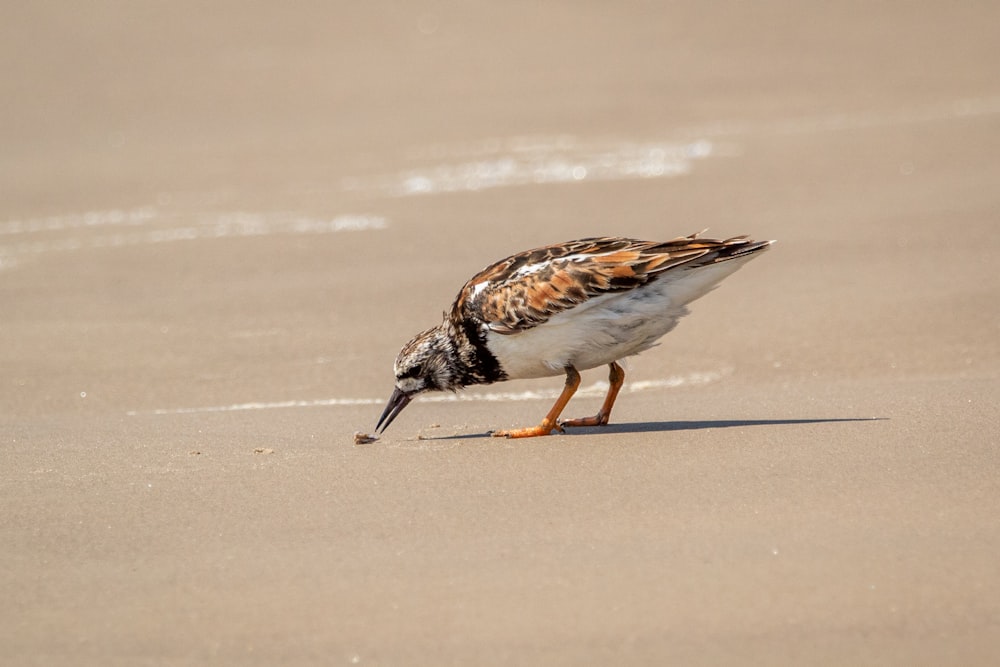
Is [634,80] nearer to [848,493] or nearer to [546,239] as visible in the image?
[546,239]

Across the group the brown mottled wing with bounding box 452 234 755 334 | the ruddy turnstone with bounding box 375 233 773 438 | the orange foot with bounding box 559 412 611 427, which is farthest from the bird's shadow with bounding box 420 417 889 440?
the brown mottled wing with bounding box 452 234 755 334

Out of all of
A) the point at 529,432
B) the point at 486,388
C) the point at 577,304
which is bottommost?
the point at 486,388

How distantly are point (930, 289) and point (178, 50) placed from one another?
10.7 metres

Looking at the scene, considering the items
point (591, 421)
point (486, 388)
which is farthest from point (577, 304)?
point (486, 388)

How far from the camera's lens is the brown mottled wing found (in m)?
6.35

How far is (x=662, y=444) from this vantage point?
591cm

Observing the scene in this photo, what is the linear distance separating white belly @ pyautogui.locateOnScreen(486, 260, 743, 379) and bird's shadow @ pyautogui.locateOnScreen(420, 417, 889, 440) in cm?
37

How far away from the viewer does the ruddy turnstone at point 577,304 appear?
251 inches

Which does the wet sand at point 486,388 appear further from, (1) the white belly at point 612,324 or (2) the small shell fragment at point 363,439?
(1) the white belly at point 612,324

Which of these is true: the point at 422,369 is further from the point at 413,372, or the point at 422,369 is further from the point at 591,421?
the point at 591,421

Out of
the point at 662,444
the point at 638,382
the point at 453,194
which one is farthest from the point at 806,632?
the point at 453,194

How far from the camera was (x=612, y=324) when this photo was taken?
6434 millimetres

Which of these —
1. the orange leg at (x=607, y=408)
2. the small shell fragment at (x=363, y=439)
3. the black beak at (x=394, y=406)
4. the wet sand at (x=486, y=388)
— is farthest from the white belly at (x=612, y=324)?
the small shell fragment at (x=363, y=439)

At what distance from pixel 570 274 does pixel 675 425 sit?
96 cm
